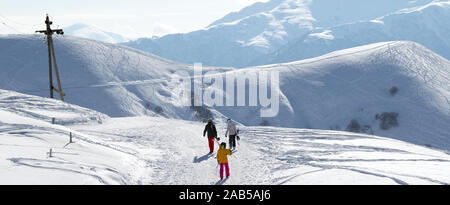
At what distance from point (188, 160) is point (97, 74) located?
2521 inches

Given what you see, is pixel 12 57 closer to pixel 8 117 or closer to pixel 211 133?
pixel 8 117

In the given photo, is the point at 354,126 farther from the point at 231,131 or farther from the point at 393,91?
the point at 231,131

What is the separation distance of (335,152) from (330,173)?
19.6 ft

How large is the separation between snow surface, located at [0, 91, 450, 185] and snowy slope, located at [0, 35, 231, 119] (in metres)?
40.0

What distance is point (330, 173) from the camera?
14.4 metres

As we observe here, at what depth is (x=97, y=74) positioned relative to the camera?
77.2 m

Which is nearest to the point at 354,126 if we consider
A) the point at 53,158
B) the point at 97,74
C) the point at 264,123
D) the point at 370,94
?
the point at 370,94

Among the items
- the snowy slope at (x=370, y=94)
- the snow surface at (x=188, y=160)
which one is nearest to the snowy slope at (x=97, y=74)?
the snowy slope at (x=370, y=94)

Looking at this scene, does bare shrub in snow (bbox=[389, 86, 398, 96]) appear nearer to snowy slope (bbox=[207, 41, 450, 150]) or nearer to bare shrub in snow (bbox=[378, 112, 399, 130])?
snowy slope (bbox=[207, 41, 450, 150])

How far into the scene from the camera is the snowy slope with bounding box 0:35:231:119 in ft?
214

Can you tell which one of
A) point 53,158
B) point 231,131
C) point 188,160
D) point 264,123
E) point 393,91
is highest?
point 393,91

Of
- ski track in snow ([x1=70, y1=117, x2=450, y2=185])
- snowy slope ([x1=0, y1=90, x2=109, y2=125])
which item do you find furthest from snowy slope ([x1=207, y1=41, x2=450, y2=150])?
ski track in snow ([x1=70, y1=117, x2=450, y2=185])

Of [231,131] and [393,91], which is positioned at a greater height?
[393,91]
